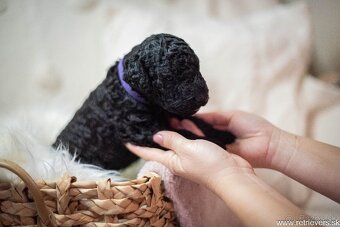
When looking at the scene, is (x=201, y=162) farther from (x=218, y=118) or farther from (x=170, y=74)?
(x=218, y=118)

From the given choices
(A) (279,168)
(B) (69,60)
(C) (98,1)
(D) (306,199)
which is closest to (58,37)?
(B) (69,60)

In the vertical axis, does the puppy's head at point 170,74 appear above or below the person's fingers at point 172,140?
above

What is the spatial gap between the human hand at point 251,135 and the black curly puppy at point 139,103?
0.03 metres

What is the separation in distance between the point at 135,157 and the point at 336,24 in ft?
2.87

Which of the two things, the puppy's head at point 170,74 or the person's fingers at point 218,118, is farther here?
the person's fingers at point 218,118

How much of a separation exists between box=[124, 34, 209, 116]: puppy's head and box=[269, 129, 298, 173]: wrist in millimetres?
262

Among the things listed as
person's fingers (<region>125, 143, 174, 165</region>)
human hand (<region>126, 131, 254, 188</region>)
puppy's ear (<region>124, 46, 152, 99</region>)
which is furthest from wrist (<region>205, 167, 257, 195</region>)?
puppy's ear (<region>124, 46, 152, 99</region>)

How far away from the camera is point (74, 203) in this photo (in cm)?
56

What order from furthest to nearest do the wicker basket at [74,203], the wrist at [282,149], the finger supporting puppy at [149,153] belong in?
the wrist at [282,149] < the finger supporting puppy at [149,153] < the wicker basket at [74,203]

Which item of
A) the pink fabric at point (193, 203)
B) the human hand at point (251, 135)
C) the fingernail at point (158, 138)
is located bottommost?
the pink fabric at point (193, 203)

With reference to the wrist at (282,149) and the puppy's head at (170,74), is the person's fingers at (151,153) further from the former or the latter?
the wrist at (282,149)

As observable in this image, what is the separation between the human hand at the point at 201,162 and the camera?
0.57 metres

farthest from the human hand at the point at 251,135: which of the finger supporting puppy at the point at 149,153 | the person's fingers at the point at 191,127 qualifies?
the finger supporting puppy at the point at 149,153

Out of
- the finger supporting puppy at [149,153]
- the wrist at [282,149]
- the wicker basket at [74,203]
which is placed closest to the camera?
the wicker basket at [74,203]
